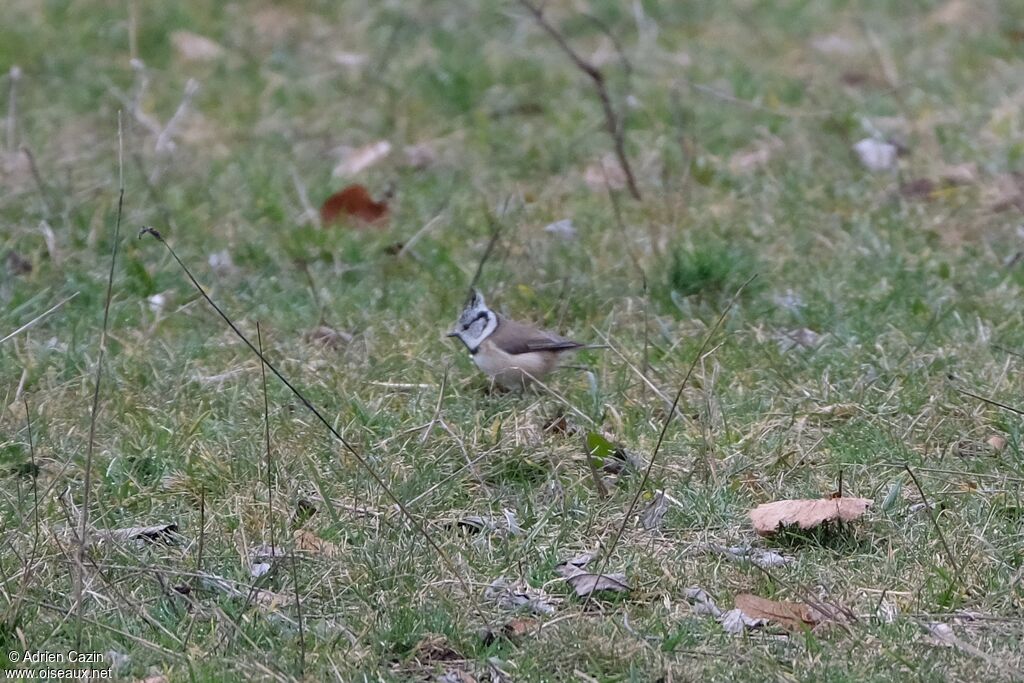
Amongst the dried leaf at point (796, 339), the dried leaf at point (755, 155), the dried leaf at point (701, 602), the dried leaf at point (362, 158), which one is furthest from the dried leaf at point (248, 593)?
the dried leaf at point (755, 155)

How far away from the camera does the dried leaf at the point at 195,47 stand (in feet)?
27.0

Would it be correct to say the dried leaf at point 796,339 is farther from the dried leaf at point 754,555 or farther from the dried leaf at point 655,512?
the dried leaf at point 754,555

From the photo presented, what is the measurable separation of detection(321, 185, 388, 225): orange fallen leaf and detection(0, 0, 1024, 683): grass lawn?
0.33 ft

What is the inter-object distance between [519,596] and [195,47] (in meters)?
5.64

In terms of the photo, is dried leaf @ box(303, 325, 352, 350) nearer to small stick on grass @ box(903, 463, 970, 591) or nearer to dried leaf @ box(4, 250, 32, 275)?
dried leaf @ box(4, 250, 32, 275)

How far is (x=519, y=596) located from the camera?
3.43m

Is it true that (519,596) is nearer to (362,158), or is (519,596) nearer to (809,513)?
(809,513)

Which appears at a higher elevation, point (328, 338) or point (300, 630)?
point (300, 630)

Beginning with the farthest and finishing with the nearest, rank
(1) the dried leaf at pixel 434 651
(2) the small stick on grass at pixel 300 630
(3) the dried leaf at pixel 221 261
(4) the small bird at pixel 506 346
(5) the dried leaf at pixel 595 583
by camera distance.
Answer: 1. (3) the dried leaf at pixel 221 261
2. (4) the small bird at pixel 506 346
3. (5) the dried leaf at pixel 595 583
4. (1) the dried leaf at pixel 434 651
5. (2) the small stick on grass at pixel 300 630

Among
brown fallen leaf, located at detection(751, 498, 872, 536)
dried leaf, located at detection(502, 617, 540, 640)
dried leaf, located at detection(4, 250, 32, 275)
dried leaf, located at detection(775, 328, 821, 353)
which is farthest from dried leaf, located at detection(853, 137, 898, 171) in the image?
dried leaf, located at detection(502, 617, 540, 640)

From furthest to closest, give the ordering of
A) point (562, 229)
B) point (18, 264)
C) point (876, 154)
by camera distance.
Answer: point (876, 154) < point (562, 229) < point (18, 264)

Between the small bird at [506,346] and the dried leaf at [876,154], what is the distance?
7.91 ft

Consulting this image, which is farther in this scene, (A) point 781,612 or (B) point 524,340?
(B) point 524,340

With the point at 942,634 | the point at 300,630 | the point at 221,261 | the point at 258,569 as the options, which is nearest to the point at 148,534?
the point at 258,569
